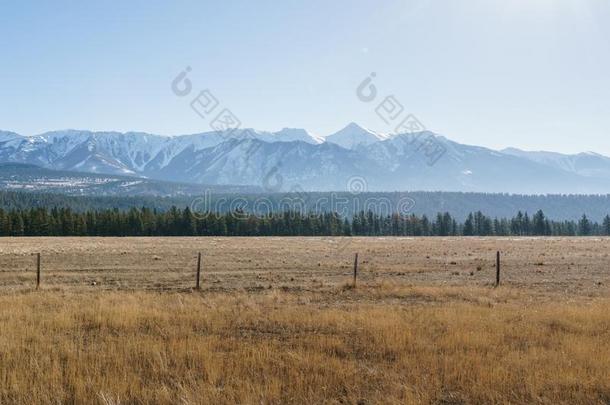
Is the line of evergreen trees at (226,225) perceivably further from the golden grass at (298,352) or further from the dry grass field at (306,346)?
the golden grass at (298,352)

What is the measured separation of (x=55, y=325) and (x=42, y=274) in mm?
17233

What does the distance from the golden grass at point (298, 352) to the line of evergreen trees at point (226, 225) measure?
11844cm

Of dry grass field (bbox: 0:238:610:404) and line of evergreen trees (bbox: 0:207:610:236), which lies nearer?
dry grass field (bbox: 0:238:610:404)

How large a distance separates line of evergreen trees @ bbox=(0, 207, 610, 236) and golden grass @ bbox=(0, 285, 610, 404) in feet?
389

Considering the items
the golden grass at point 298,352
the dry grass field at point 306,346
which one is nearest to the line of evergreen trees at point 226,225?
the dry grass field at point 306,346

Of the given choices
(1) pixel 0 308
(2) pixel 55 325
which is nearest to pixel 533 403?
(2) pixel 55 325

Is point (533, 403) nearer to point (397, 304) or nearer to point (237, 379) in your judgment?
point (237, 379)

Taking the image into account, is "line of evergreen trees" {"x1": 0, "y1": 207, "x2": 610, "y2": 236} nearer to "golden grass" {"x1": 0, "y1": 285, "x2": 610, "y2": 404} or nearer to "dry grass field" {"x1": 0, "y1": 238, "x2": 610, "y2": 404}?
"dry grass field" {"x1": 0, "y1": 238, "x2": 610, "y2": 404}

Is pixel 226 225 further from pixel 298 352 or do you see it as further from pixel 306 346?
pixel 298 352

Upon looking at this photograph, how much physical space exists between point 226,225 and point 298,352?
130m

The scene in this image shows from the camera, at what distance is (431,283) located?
2516cm

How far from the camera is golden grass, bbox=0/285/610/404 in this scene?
27.2 feet

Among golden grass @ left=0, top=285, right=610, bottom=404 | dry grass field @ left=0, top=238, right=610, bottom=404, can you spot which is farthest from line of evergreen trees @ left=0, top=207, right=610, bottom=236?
golden grass @ left=0, top=285, right=610, bottom=404

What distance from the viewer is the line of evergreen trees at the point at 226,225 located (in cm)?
12456
